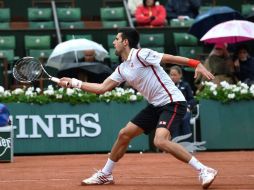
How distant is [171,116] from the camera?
31.8 ft

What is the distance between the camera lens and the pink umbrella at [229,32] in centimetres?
1712

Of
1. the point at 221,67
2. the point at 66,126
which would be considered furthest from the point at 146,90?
the point at 221,67

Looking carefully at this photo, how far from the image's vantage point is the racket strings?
10.2m

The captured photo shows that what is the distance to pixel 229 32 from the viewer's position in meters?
17.2

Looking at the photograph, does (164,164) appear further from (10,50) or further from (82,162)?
(10,50)

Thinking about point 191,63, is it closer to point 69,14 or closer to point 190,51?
point 190,51

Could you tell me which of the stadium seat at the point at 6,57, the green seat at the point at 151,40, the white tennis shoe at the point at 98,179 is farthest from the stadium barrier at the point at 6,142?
the green seat at the point at 151,40

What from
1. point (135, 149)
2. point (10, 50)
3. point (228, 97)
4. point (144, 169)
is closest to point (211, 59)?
point (228, 97)

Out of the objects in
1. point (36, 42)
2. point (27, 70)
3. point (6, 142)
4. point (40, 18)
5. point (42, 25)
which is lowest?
point (6, 142)

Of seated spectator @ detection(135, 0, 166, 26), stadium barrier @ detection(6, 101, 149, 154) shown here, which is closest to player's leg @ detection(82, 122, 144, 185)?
stadium barrier @ detection(6, 101, 149, 154)

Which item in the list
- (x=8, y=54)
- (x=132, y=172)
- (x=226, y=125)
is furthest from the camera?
(x=8, y=54)

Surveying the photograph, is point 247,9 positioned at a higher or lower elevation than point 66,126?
higher

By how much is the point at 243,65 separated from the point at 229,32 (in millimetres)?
704

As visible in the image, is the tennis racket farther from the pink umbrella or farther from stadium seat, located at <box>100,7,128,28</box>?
stadium seat, located at <box>100,7,128,28</box>
